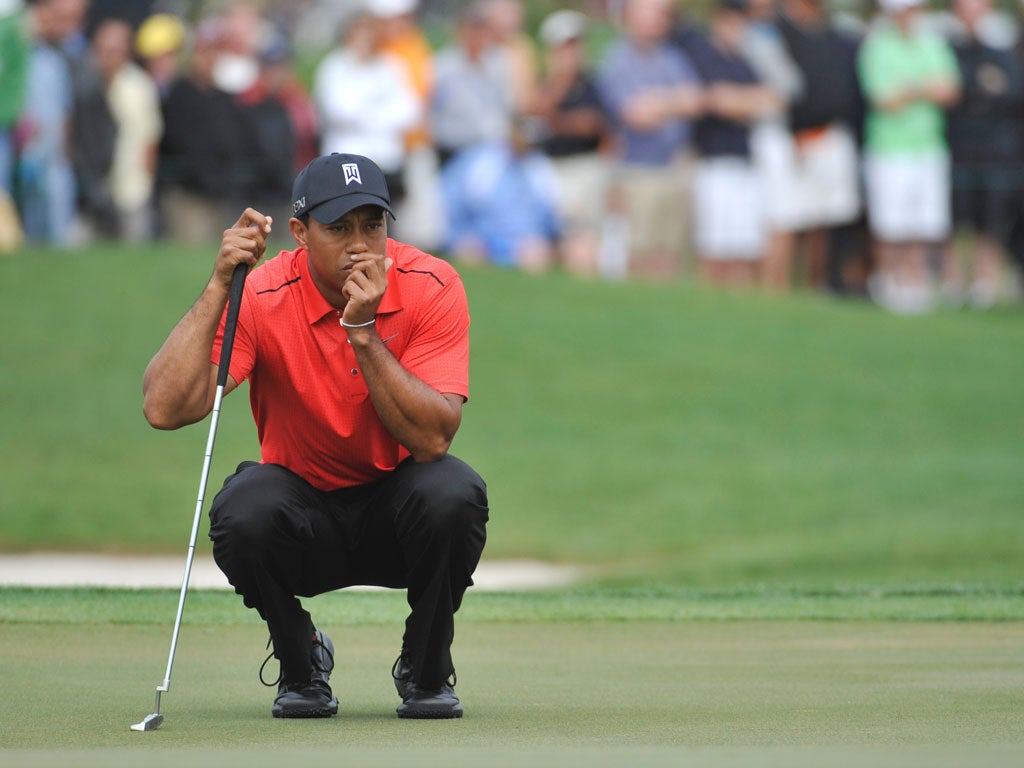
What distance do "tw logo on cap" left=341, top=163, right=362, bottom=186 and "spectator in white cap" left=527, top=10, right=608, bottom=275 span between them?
36.8 feet

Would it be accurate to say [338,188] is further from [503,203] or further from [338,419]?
[503,203]

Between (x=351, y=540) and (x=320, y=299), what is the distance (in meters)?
0.67

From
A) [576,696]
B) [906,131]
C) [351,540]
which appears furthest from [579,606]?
[906,131]

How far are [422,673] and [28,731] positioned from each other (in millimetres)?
1065

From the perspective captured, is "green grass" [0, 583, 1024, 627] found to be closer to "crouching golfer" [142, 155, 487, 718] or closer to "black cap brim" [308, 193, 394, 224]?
"crouching golfer" [142, 155, 487, 718]

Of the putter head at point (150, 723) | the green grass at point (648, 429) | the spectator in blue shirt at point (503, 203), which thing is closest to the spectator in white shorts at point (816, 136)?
the green grass at point (648, 429)

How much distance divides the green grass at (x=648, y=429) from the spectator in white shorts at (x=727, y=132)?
2.50ft

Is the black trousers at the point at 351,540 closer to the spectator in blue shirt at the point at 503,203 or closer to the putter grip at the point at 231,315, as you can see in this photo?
the putter grip at the point at 231,315

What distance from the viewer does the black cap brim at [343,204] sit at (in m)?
Result: 5.04

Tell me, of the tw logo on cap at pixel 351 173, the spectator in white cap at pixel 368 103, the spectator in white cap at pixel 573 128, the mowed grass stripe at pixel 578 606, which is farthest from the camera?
the spectator in white cap at pixel 573 128

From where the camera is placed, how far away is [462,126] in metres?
15.9

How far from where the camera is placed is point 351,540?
5.31m

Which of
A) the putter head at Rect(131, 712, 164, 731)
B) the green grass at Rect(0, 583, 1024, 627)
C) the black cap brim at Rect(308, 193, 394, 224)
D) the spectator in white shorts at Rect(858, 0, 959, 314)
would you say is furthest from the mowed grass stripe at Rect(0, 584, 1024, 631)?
the spectator in white shorts at Rect(858, 0, 959, 314)

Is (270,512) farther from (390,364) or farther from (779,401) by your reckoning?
(779,401)
